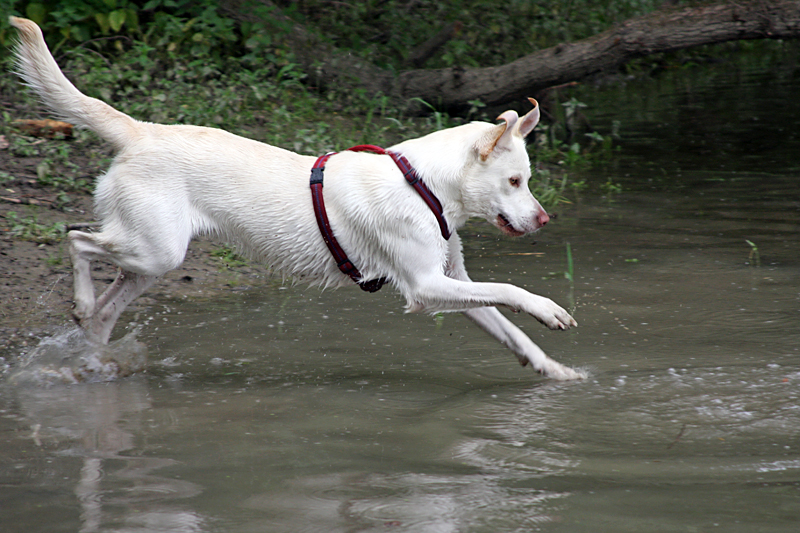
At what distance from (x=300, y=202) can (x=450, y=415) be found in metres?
1.41

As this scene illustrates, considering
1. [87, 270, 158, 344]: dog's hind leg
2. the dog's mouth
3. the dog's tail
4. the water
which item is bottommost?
the water

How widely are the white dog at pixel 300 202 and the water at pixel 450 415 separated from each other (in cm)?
53

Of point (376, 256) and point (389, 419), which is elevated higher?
point (376, 256)

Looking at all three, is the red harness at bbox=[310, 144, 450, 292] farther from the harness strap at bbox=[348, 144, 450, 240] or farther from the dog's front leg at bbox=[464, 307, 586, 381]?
the dog's front leg at bbox=[464, 307, 586, 381]

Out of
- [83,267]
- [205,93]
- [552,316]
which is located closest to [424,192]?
[552,316]

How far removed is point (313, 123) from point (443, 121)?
5.04 ft

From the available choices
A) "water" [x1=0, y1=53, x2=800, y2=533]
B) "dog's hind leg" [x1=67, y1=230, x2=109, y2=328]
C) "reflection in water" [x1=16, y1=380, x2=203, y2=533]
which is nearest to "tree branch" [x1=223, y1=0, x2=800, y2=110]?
"water" [x1=0, y1=53, x2=800, y2=533]

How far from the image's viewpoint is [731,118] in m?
12.5

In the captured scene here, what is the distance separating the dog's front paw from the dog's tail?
238 cm

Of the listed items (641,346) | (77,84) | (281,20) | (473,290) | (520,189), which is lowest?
(641,346)

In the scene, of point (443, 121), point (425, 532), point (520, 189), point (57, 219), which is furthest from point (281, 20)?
point (425, 532)

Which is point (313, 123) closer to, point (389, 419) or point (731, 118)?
point (389, 419)

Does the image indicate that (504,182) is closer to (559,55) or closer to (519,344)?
(519,344)

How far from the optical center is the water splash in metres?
4.20
